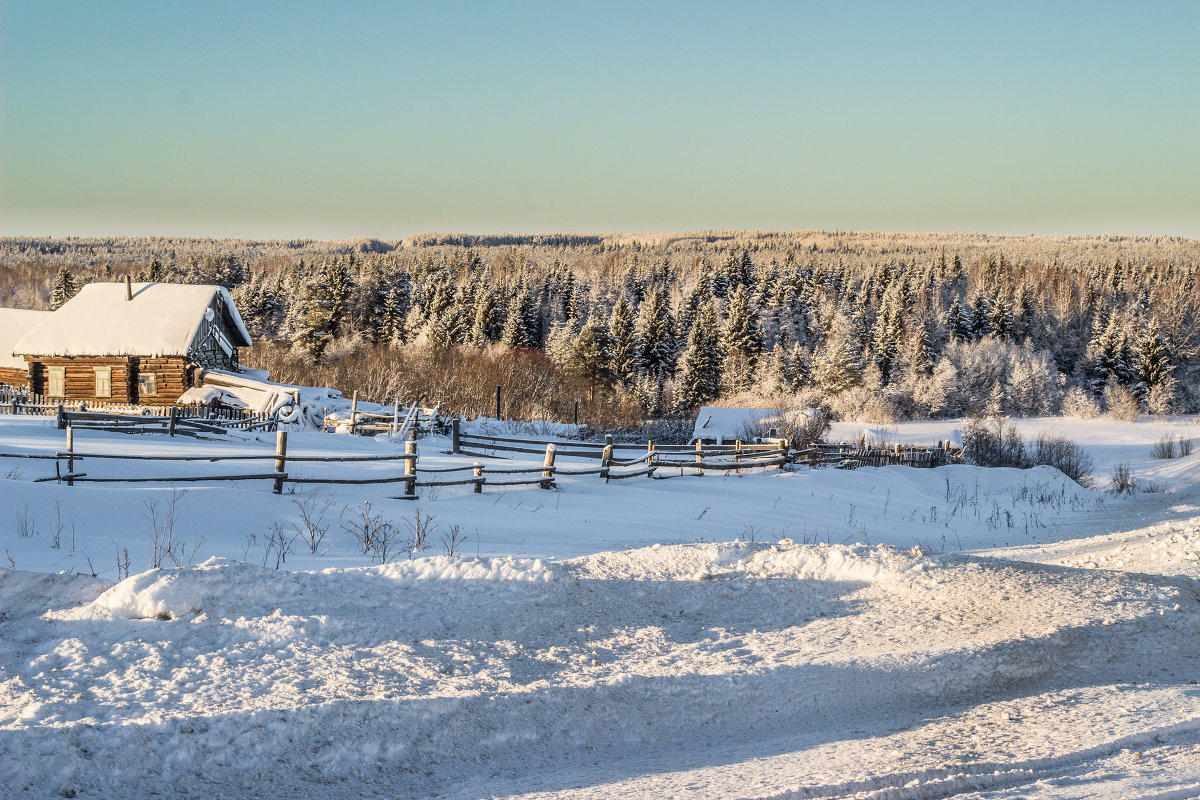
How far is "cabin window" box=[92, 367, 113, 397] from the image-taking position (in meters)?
36.6

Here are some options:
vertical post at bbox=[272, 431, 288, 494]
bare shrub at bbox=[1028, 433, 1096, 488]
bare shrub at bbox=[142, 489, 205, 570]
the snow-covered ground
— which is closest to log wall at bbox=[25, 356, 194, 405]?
vertical post at bbox=[272, 431, 288, 494]

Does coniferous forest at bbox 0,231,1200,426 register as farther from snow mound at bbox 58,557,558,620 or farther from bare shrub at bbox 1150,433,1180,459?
snow mound at bbox 58,557,558,620

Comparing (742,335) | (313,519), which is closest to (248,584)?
(313,519)

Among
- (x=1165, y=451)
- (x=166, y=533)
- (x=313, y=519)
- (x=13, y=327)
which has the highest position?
(x=13, y=327)

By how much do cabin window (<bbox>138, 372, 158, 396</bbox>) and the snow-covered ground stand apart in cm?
3021

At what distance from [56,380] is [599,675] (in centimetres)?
4015

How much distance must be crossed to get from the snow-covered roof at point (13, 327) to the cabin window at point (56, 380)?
17.3ft

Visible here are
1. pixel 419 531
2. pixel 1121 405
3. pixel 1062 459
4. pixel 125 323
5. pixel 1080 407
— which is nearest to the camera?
pixel 419 531

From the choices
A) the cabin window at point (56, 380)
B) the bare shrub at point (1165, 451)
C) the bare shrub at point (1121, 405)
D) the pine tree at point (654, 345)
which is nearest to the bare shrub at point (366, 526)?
the cabin window at point (56, 380)

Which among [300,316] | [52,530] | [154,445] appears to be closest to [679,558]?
[52,530]

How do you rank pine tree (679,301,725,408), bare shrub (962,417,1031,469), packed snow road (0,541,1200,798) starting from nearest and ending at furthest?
1. packed snow road (0,541,1200,798)
2. bare shrub (962,417,1031,469)
3. pine tree (679,301,725,408)

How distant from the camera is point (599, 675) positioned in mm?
5285

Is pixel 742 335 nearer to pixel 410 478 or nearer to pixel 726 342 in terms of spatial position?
pixel 726 342

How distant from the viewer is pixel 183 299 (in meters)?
37.0
